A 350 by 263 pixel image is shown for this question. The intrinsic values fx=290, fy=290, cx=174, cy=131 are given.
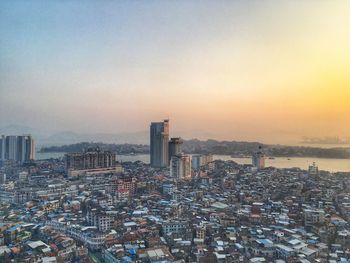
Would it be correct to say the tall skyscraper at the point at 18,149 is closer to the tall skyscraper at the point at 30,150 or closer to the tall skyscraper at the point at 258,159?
the tall skyscraper at the point at 30,150

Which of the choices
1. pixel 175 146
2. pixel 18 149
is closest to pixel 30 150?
pixel 18 149

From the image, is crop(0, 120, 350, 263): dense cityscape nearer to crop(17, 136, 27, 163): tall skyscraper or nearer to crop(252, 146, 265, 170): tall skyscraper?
crop(17, 136, 27, 163): tall skyscraper

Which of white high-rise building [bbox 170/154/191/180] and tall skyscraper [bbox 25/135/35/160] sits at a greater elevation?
tall skyscraper [bbox 25/135/35/160]

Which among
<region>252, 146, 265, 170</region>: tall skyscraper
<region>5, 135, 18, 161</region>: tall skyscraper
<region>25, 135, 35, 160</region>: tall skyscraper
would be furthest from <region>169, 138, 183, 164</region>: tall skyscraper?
<region>5, 135, 18, 161</region>: tall skyscraper

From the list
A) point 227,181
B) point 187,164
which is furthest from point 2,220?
point 187,164

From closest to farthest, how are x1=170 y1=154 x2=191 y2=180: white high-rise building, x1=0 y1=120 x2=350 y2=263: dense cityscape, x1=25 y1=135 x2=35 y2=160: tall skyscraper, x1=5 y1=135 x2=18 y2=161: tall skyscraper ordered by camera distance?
x1=0 y1=120 x2=350 y2=263: dense cityscape < x1=170 y1=154 x2=191 y2=180: white high-rise building < x1=5 y1=135 x2=18 y2=161: tall skyscraper < x1=25 y1=135 x2=35 y2=160: tall skyscraper

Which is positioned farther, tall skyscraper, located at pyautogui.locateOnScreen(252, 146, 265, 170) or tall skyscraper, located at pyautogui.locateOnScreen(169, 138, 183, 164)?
tall skyscraper, located at pyautogui.locateOnScreen(169, 138, 183, 164)

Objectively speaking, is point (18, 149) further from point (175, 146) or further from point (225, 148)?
point (225, 148)
